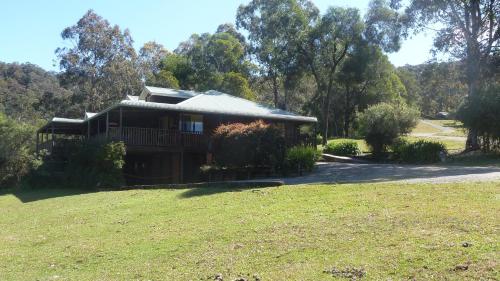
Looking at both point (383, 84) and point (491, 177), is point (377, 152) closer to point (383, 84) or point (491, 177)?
point (491, 177)

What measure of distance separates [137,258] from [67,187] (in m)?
17.7

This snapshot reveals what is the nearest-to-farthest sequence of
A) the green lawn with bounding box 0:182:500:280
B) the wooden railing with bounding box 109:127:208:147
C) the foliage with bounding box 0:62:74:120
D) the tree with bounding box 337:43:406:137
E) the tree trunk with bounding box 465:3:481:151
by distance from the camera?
the green lawn with bounding box 0:182:500:280 < the wooden railing with bounding box 109:127:208:147 < the tree trunk with bounding box 465:3:481:151 < the tree with bounding box 337:43:406:137 < the foliage with bounding box 0:62:74:120

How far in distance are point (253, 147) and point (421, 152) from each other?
10424mm

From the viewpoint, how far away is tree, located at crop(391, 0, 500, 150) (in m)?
30.6

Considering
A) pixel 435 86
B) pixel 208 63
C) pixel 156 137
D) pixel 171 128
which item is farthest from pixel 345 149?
pixel 208 63

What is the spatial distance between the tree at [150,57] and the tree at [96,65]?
3.27m

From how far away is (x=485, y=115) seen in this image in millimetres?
26828

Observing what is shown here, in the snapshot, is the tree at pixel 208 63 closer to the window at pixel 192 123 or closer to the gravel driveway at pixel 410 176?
the window at pixel 192 123

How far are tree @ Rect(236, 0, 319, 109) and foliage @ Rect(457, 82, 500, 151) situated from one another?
19.1m

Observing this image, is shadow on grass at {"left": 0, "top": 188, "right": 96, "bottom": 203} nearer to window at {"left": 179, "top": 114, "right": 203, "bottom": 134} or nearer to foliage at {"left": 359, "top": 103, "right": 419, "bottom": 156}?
window at {"left": 179, "top": 114, "right": 203, "bottom": 134}

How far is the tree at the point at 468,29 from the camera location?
1206 inches

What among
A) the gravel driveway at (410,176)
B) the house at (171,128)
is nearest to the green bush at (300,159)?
the gravel driveway at (410,176)

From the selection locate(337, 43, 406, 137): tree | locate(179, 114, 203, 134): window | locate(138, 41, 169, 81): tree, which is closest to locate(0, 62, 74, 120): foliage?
locate(138, 41, 169, 81): tree

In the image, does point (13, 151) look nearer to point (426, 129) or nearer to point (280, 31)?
point (280, 31)
